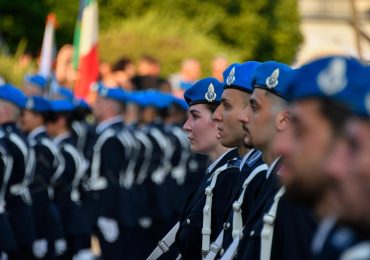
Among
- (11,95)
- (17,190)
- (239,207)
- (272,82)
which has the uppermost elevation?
(11,95)

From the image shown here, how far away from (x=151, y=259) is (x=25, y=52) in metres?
22.6

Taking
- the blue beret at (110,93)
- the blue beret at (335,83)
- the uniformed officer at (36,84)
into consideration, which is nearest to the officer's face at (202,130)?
the blue beret at (335,83)

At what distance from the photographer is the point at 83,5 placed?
20.5 m

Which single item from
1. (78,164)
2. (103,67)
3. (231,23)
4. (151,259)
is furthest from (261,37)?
(151,259)

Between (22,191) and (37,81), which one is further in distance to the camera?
(37,81)

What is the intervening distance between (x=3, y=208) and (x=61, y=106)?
10.5 ft

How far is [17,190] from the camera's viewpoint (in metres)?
13.0

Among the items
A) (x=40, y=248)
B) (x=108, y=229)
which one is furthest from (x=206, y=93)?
(x=108, y=229)

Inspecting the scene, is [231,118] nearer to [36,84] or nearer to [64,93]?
[36,84]

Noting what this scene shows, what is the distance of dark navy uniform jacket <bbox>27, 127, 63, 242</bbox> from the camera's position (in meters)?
14.4

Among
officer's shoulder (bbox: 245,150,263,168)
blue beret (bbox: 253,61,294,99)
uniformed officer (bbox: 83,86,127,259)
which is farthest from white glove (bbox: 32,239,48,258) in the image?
blue beret (bbox: 253,61,294,99)

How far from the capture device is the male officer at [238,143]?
276 inches

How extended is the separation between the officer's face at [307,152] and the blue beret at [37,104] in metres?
10.7

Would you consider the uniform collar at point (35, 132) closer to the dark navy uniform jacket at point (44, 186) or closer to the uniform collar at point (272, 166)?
the dark navy uniform jacket at point (44, 186)
